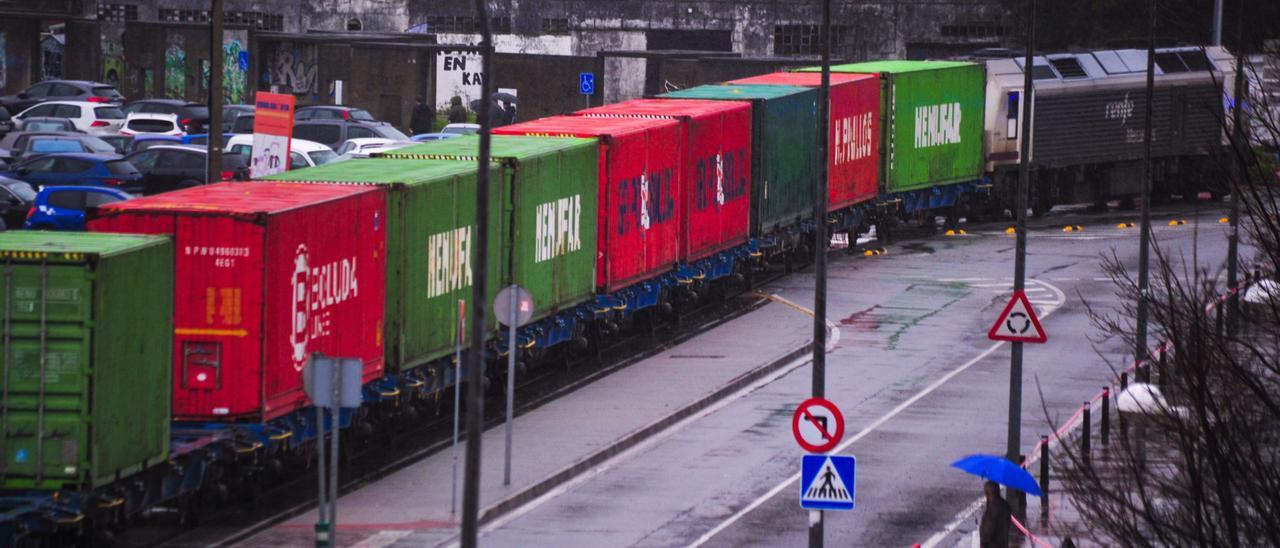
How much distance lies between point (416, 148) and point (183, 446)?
35.8 ft

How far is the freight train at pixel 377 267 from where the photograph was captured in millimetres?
19656

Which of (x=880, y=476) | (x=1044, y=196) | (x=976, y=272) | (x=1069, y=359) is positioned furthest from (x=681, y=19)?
(x=880, y=476)

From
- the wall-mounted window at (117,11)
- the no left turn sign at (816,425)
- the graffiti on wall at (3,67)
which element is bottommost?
the no left turn sign at (816,425)

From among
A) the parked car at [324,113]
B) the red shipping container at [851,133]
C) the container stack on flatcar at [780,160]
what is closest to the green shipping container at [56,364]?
the container stack on flatcar at [780,160]

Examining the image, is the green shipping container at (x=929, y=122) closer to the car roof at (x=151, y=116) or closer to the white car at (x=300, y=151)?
the white car at (x=300, y=151)

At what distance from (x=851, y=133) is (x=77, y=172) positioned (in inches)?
688

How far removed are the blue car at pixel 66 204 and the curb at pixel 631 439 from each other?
15110 millimetres

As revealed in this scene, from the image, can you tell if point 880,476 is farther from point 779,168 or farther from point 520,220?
point 779,168

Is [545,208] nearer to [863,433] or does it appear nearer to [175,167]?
[863,433]

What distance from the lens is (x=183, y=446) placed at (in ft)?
71.1

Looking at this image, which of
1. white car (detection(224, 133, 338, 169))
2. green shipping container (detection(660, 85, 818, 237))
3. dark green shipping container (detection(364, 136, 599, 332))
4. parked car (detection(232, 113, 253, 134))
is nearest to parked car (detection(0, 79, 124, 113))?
parked car (detection(232, 113, 253, 134))

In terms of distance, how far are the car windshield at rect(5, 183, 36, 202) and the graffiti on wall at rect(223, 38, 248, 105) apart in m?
31.9

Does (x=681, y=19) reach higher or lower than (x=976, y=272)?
higher

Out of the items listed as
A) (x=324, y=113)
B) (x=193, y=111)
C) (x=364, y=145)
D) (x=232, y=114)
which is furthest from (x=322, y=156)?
(x=193, y=111)
